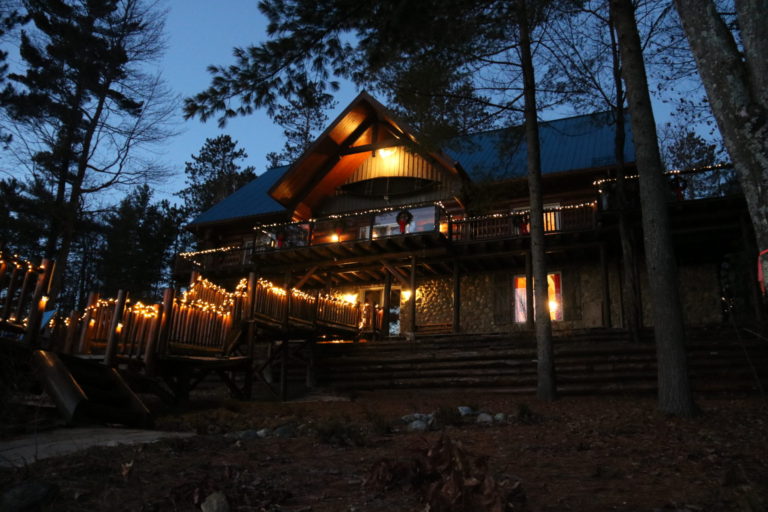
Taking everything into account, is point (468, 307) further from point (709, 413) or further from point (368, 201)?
point (709, 413)

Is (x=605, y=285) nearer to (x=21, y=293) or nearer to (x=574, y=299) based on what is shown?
(x=574, y=299)

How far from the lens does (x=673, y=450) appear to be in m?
5.34

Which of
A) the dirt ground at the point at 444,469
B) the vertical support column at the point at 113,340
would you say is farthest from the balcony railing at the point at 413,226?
the dirt ground at the point at 444,469

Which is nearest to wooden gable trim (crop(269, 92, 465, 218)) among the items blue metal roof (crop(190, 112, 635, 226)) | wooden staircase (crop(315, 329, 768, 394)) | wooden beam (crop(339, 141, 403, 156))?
wooden beam (crop(339, 141, 403, 156))

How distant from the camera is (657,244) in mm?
8234

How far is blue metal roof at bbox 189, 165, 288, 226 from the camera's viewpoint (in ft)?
86.1

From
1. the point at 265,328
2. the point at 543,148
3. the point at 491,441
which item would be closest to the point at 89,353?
the point at 265,328

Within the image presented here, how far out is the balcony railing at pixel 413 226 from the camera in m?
19.0

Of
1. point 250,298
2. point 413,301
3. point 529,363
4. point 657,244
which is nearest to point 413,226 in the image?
point 413,301

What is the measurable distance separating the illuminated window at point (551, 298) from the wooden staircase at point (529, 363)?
4.88 metres

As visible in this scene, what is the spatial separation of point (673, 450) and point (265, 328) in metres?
11.4

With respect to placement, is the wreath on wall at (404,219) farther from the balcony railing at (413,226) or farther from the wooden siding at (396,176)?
the wooden siding at (396,176)

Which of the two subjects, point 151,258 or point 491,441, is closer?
point 491,441

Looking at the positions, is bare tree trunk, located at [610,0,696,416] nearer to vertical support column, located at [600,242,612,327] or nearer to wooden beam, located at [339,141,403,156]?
vertical support column, located at [600,242,612,327]
